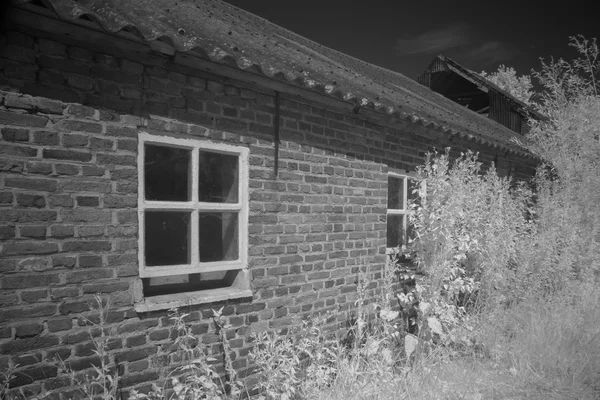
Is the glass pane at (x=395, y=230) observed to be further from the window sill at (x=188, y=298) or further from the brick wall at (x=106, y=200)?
the window sill at (x=188, y=298)

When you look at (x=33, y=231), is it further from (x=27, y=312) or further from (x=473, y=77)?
Answer: (x=473, y=77)

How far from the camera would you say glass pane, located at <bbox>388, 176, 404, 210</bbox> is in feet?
18.3

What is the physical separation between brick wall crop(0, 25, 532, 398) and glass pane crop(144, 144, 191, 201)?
40cm

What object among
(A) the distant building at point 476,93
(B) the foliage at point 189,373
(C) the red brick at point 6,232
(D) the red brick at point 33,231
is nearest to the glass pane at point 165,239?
(B) the foliage at point 189,373

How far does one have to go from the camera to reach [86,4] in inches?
93.9

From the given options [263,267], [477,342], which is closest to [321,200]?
[263,267]

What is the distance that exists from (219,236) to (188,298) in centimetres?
123

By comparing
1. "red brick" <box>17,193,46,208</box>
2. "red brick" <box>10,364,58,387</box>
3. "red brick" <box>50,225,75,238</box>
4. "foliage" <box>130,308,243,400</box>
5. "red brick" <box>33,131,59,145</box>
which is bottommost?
"foliage" <box>130,308,243,400</box>

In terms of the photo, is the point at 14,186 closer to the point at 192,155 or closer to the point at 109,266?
the point at 109,266

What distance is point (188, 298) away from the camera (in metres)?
3.00

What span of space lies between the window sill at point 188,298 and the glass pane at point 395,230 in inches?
113

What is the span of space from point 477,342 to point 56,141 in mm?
4720

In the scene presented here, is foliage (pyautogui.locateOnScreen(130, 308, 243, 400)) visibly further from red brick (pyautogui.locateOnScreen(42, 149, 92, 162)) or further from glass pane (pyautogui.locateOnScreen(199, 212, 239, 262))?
red brick (pyautogui.locateOnScreen(42, 149, 92, 162))

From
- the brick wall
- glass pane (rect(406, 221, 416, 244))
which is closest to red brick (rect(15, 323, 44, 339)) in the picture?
the brick wall
